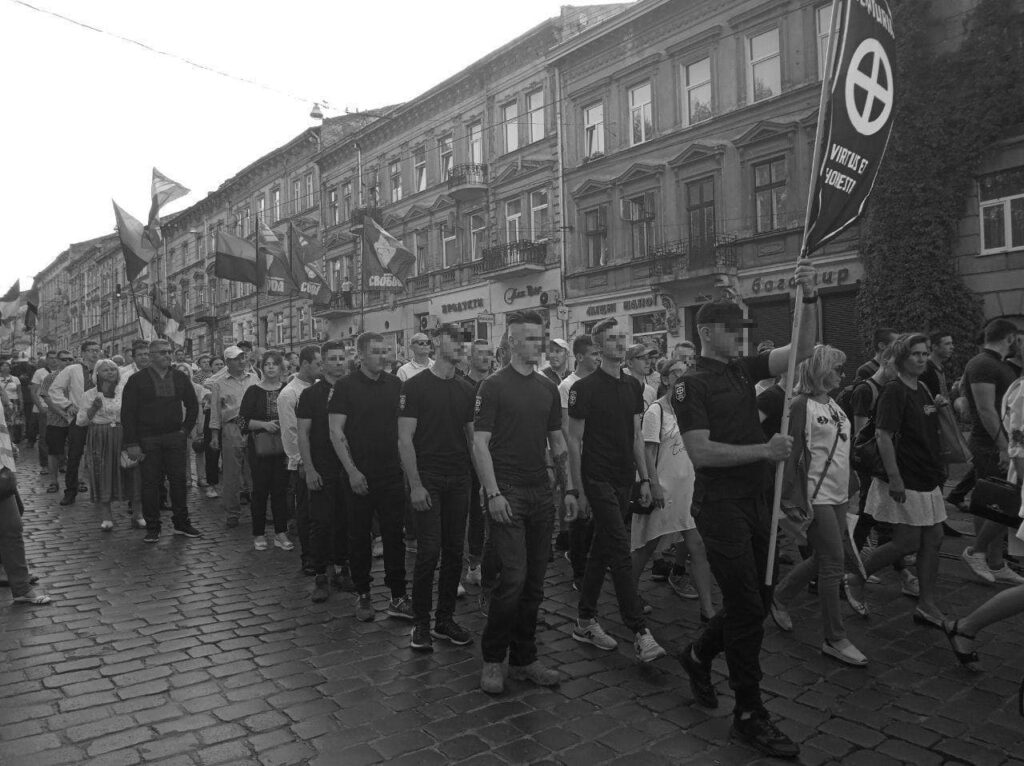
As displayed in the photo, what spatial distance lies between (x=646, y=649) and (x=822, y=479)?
146cm

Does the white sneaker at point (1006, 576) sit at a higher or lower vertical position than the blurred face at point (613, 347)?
lower

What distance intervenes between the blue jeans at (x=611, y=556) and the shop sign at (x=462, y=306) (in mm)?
25451

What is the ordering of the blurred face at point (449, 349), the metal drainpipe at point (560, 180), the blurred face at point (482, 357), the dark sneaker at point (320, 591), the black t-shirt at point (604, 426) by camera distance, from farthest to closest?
the metal drainpipe at point (560, 180) → the blurred face at point (482, 357) → the dark sneaker at point (320, 591) → the blurred face at point (449, 349) → the black t-shirt at point (604, 426)

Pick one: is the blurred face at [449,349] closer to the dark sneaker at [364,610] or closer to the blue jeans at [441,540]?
the blue jeans at [441,540]

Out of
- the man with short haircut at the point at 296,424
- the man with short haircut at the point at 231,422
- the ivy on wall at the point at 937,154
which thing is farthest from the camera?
the ivy on wall at the point at 937,154

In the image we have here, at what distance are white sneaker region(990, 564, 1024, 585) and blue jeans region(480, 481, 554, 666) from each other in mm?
3803

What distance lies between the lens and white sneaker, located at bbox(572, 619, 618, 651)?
463 centimetres

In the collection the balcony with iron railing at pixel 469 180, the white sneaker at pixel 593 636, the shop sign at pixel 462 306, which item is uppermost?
the balcony with iron railing at pixel 469 180

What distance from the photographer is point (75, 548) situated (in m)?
7.71

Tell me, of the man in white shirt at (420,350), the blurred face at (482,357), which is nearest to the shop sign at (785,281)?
the man in white shirt at (420,350)

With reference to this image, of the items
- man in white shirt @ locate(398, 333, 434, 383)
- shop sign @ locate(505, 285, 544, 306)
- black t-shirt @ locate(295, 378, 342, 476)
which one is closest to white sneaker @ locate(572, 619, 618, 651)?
black t-shirt @ locate(295, 378, 342, 476)

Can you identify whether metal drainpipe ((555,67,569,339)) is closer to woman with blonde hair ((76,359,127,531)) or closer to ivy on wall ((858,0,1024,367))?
ivy on wall ((858,0,1024,367))

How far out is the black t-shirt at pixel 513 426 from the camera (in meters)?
4.29

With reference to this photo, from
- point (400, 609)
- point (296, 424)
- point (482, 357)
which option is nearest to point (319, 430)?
point (296, 424)
